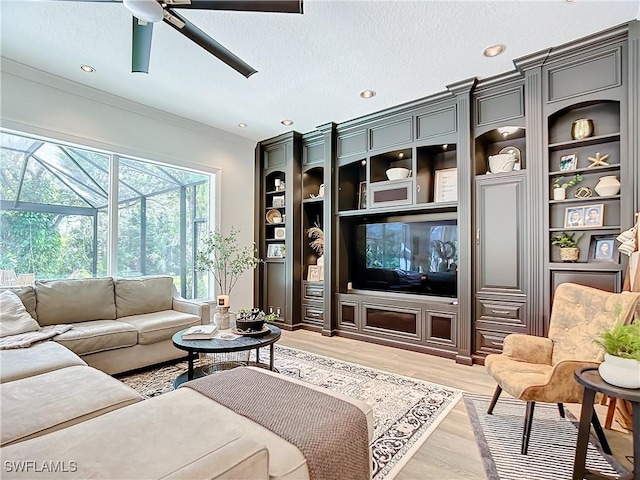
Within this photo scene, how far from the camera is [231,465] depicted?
86cm

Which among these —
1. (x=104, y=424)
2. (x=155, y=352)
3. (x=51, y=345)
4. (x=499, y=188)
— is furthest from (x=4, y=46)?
(x=499, y=188)

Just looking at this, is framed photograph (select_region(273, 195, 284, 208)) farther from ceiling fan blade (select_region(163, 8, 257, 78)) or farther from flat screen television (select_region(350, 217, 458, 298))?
ceiling fan blade (select_region(163, 8, 257, 78))

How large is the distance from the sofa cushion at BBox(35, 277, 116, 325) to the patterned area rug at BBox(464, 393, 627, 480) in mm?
3536

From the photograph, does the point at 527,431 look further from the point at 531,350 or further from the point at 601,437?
the point at 531,350

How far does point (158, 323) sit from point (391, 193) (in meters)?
3.04

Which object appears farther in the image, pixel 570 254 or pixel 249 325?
pixel 570 254

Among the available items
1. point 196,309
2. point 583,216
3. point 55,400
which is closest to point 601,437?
point 583,216

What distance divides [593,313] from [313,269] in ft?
11.4

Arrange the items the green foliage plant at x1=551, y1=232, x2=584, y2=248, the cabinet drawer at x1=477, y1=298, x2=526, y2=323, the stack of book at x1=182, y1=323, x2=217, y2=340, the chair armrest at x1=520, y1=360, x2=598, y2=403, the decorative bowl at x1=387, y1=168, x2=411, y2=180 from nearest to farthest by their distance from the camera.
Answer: the chair armrest at x1=520, y1=360, x2=598, y2=403 < the stack of book at x1=182, y1=323, x2=217, y2=340 < the green foliage plant at x1=551, y1=232, x2=584, y2=248 < the cabinet drawer at x1=477, y1=298, x2=526, y2=323 < the decorative bowl at x1=387, y1=168, x2=411, y2=180

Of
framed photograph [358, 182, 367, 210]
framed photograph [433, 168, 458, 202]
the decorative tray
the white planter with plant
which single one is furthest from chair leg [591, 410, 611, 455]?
the white planter with plant

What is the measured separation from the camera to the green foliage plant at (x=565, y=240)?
120 inches

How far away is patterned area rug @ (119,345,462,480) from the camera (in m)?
2.03

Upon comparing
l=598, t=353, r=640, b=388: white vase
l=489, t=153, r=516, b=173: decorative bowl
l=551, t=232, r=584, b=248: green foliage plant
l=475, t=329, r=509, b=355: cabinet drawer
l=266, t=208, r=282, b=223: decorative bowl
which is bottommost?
l=475, t=329, r=509, b=355: cabinet drawer

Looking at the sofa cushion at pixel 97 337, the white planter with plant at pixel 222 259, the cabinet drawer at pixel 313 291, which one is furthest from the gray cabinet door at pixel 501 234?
the sofa cushion at pixel 97 337
